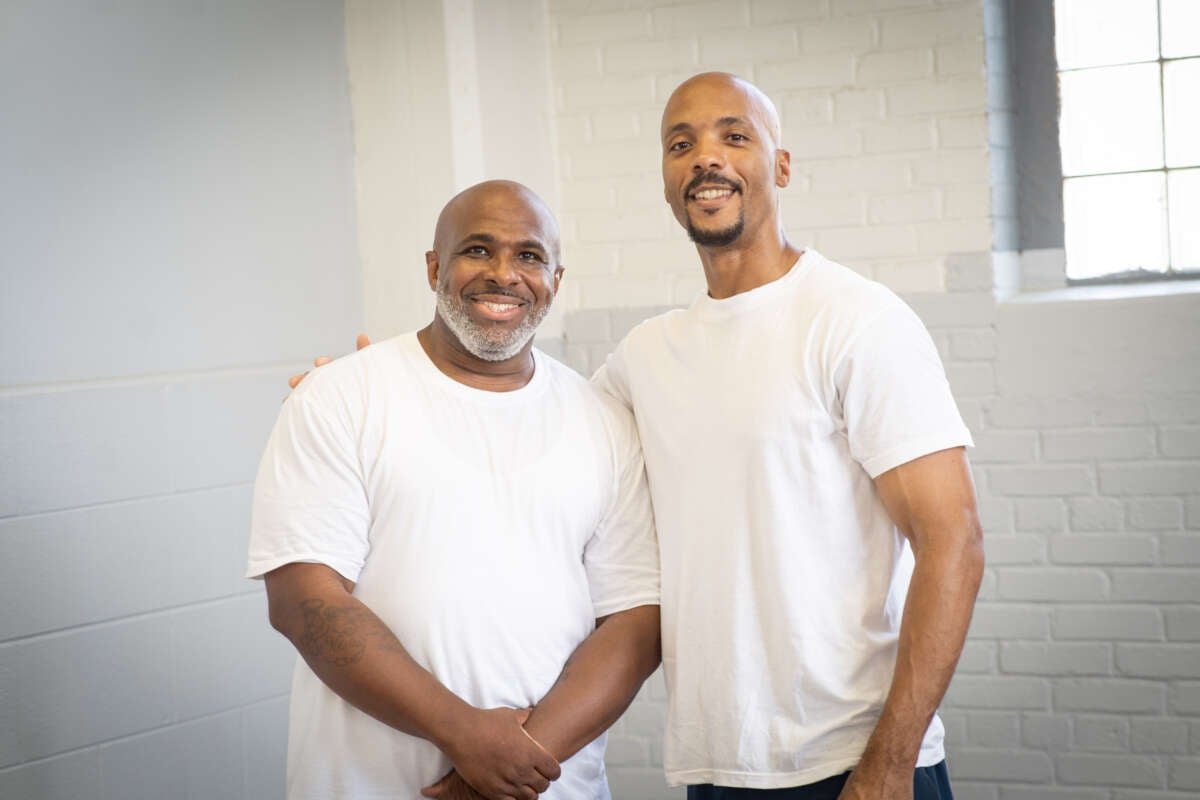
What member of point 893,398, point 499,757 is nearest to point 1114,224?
point 893,398

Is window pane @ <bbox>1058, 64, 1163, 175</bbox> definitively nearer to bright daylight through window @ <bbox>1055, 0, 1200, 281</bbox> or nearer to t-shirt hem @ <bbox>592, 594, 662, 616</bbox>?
bright daylight through window @ <bbox>1055, 0, 1200, 281</bbox>

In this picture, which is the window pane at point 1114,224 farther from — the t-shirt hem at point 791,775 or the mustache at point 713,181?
the t-shirt hem at point 791,775

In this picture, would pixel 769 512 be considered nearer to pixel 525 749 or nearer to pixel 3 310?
pixel 525 749

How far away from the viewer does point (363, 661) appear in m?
1.85

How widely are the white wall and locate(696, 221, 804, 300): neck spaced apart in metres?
1.53

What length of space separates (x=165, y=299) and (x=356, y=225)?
690 millimetres

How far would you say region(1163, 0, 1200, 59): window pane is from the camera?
129 inches

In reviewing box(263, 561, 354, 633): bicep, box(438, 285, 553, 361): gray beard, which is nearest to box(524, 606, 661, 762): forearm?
box(263, 561, 354, 633): bicep

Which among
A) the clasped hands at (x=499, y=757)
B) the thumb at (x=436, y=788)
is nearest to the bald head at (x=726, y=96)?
the clasped hands at (x=499, y=757)

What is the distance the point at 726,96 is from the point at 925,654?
0.93m

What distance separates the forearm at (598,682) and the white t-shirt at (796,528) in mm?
109

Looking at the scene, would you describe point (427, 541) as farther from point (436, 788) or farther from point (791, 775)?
point (791, 775)

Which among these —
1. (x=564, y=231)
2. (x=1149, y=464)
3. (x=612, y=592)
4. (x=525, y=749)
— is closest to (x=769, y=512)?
(x=612, y=592)

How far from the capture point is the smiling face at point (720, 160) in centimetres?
195
